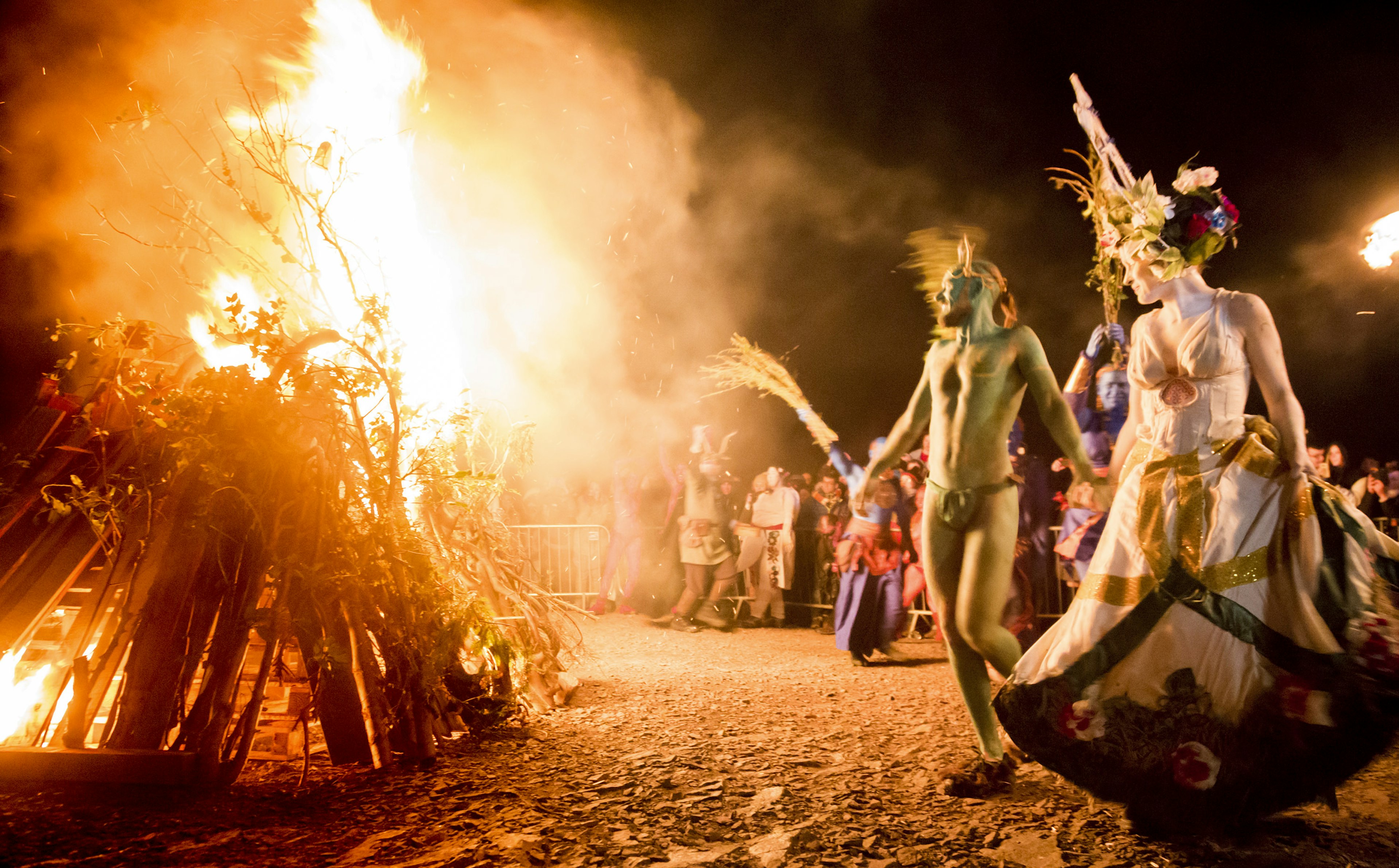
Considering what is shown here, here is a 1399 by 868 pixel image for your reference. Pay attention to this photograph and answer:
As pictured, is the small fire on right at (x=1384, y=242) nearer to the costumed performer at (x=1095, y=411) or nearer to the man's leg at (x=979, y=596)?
the costumed performer at (x=1095, y=411)

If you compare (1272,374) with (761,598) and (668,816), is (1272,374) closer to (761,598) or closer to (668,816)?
(668,816)

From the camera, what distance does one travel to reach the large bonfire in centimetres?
344

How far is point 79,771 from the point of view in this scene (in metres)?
3.05

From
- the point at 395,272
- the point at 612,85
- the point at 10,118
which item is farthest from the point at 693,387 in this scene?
the point at 10,118

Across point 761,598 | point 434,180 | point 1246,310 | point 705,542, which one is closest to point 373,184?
point 434,180

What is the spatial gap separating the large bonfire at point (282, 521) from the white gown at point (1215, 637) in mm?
3096

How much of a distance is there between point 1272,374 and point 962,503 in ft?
4.14

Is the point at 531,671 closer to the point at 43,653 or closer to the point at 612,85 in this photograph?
the point at 43,653

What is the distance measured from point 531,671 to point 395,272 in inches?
120

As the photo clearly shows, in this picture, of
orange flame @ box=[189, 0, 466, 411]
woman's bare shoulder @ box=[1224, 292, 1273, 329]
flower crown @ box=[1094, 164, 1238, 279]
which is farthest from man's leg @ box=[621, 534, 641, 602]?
woman's bare shoulder @ box=[1224, 292, 1273, 329]

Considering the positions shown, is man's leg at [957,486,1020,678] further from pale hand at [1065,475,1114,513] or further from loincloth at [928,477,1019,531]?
pale hand at [1065,475,1114,513]

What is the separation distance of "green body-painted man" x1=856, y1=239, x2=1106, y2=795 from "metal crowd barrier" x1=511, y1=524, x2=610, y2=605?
8.14 metres

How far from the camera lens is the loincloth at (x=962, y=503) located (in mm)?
3268

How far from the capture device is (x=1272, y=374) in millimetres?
2771
